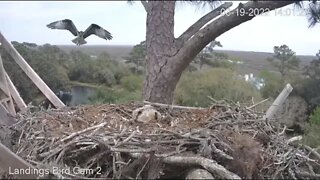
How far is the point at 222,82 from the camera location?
398 cm

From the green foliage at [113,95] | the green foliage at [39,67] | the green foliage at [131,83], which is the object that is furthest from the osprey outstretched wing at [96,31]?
the green foliage at [131,83]

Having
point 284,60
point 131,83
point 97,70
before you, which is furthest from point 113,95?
point 284,60

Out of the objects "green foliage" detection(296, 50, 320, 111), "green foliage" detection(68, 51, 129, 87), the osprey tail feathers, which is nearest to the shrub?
"green foliage" detection(296, 50, 320, 111)

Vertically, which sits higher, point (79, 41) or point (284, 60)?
point (79, 41)

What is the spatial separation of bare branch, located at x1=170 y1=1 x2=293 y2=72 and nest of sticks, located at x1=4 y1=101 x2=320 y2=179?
0.51 meters

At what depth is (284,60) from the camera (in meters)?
3.09

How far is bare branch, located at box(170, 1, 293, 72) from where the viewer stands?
7.11ft

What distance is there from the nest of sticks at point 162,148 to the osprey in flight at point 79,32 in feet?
2.51

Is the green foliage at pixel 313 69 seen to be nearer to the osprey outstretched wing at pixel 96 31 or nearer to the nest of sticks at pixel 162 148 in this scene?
the nest of sticks at pixel 162 148

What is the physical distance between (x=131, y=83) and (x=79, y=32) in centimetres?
129

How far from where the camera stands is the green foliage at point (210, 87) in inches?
144

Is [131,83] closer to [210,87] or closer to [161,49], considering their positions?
[210,87]

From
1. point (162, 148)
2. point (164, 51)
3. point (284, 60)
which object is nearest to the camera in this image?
point (162, 148)

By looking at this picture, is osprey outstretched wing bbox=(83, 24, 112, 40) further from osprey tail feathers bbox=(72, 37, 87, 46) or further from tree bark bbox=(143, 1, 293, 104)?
tree bark bbox=(143, 1, 293, 104)
